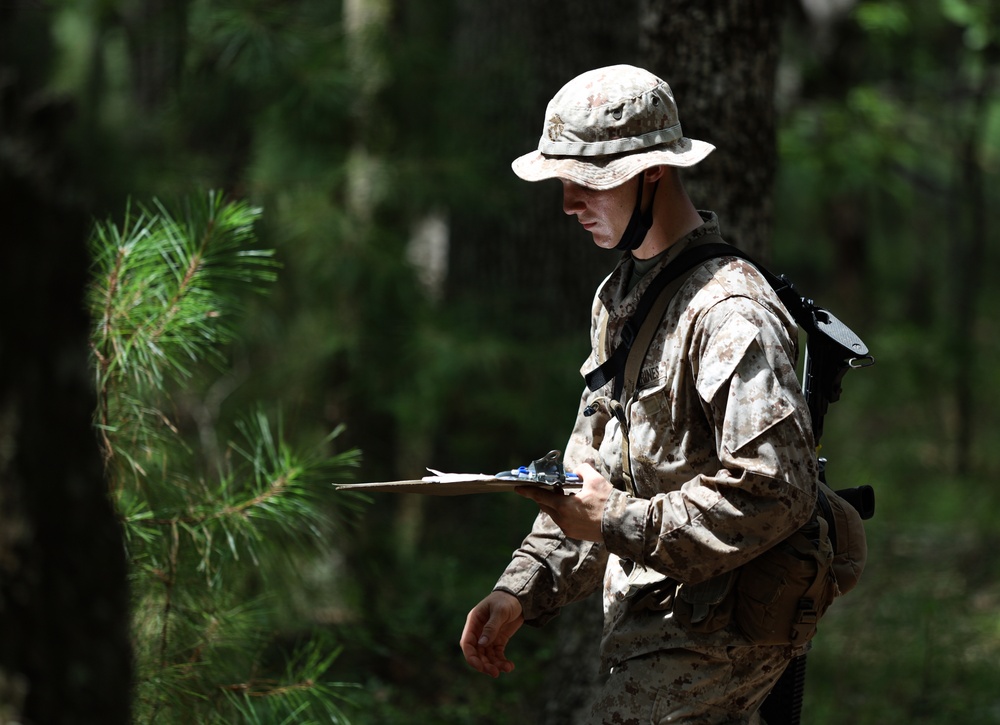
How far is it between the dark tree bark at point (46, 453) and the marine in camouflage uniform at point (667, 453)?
893 mm

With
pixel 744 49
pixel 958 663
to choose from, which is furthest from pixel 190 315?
pixel 958 663

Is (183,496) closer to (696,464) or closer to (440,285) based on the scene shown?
(696,464)

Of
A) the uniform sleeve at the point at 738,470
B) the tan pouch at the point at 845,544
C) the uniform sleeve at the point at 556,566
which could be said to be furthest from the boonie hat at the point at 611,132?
the tan pouch at the point at 845,544

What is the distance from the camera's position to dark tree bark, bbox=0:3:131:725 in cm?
180

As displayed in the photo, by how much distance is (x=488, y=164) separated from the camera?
258 inches

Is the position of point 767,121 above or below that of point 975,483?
above

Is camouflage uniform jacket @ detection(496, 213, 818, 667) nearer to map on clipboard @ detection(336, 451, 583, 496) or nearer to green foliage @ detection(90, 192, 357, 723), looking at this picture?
map on clipboard @ detection(336, 451, 583, 496)

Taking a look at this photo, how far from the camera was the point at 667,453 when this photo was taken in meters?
2.35

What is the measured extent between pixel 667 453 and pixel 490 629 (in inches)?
23.2

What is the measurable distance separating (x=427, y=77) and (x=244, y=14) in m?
1.13

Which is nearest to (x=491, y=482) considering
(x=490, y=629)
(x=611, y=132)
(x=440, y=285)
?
(x=490, y=629)

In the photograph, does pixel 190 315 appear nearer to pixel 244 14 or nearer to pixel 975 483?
pixel 244 14

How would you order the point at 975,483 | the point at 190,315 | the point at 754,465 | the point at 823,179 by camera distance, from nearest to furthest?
1. the point at 754,465
2. the point at 190,315
3. the point at 823,179
4. the point at 975,483

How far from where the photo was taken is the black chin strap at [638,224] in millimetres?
2414
